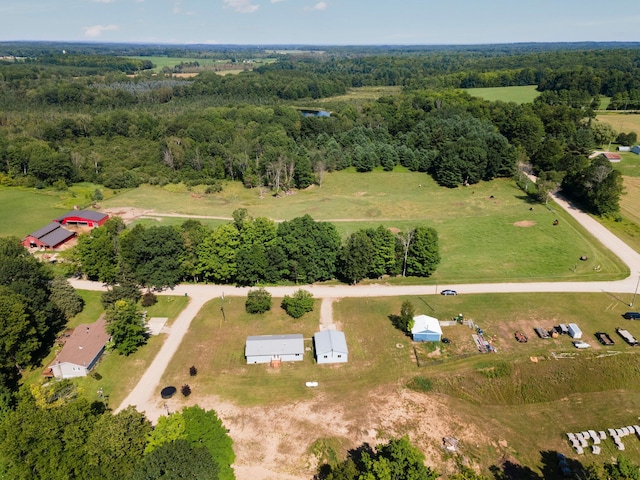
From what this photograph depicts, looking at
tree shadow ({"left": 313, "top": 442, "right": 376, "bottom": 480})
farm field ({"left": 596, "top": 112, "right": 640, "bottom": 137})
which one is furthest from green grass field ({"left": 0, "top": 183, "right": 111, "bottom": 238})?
farm field ({"left": 596, "top": 112, "right": 640, "bottom": 137})

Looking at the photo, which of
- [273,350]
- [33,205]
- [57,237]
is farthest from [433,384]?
[33,205]

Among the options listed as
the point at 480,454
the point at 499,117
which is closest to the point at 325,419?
the point at 480,454

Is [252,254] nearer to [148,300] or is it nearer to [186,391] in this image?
[148,300]

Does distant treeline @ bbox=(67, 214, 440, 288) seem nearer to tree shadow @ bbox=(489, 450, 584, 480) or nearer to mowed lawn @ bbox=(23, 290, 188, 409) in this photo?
mowed lawn @ bbox=(23, 290, 188, 409)

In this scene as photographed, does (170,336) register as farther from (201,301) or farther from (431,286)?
(431,286)

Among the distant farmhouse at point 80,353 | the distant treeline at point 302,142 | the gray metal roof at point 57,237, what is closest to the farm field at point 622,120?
the distant treeline at point 302,142
